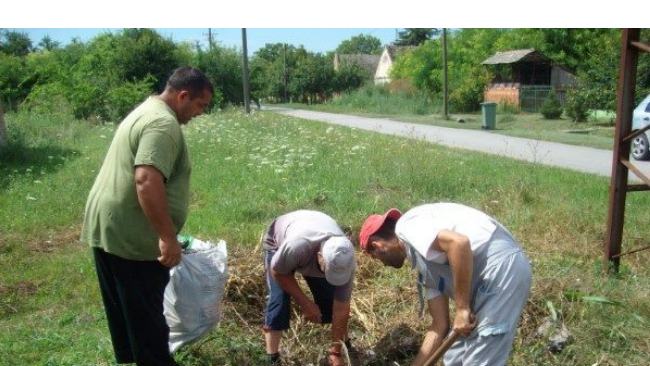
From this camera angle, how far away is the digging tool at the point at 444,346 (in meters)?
2.57

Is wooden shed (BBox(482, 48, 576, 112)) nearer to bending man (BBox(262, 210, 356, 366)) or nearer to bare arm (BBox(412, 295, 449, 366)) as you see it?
bending man (BBox(262, 210, 356, 366))

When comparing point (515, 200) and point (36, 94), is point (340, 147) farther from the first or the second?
point (36, 94)

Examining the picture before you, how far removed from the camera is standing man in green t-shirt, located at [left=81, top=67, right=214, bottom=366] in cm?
267

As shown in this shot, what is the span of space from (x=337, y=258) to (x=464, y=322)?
2.16 feet

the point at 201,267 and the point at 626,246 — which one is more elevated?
the point at 201,267

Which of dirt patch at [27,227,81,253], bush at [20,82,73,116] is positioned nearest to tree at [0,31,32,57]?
bush at [20,82,73,116]

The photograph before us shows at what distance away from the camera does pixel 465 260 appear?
233 centimetres

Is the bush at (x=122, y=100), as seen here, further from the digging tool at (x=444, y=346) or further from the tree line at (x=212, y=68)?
the digging tool at (x=444, y=346)

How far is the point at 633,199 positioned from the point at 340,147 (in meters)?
5.40

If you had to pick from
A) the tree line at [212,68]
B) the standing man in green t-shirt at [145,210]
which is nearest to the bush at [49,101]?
the tree line at [212,68]

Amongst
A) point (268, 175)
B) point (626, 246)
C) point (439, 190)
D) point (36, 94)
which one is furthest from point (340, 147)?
point (36, 94)

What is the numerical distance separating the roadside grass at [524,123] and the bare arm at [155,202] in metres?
12.4

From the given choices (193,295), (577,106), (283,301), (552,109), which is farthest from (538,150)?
(193,295)

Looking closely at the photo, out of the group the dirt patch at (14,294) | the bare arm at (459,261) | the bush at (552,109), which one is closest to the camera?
the bare arm at (459,261)
